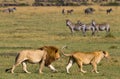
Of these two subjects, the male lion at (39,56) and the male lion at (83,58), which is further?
the male lion at (83,58)

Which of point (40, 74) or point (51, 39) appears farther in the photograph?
point (51, 39)

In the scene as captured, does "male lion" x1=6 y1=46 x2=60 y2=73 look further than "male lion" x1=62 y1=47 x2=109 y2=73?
No

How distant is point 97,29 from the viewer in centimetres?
3322

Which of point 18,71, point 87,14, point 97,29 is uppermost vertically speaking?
point 18,71

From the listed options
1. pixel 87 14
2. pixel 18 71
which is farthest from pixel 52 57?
pixel 87 14

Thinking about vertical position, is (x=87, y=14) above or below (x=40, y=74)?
below

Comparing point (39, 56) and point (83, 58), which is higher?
point (39, 56)

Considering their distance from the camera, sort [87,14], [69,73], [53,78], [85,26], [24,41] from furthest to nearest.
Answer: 1. [87,14]
2. [85,26]
3. [24,41]
4. [69,73]
5. [53,78]

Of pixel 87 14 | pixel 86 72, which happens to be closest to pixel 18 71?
pixel 86 72

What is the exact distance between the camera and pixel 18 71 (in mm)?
13828

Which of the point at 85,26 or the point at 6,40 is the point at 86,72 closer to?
the point at 6,40

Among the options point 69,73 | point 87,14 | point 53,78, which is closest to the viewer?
point 53,78

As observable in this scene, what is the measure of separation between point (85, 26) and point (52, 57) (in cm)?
1996

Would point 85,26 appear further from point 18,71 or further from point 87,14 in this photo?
point 87,14
